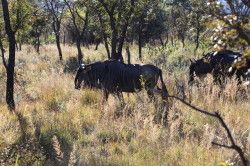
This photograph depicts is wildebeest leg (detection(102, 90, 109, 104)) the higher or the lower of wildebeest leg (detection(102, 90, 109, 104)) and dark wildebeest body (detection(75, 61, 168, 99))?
the lower

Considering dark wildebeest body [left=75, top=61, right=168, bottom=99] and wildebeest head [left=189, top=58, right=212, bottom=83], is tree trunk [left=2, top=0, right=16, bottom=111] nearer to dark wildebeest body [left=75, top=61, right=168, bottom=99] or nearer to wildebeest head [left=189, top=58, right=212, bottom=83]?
dark wildebeest body [left=75, top=61, right=168, bottom=99]

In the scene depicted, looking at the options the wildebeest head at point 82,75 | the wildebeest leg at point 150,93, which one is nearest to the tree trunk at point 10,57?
the wildebeest head at point 82,75

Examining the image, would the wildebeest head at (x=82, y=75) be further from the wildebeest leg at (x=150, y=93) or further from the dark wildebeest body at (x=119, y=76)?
the wildebeest leg at (x=150, y=93)

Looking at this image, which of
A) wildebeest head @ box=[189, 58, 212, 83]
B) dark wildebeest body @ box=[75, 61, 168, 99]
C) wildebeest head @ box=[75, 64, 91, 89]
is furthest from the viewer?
wildebeest head @ box=[189, 58, 212, 83]

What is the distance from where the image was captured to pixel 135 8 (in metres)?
17.7

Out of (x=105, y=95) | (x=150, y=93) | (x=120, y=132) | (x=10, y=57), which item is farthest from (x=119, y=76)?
(x=120, y=132)

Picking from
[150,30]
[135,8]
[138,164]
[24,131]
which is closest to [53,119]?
[24,131]

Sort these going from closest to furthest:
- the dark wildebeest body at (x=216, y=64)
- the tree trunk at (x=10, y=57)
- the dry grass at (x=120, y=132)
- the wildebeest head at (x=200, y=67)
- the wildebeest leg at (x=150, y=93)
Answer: the dry grass at (x=120, y=132), the wildebeest leg at (x=150, y=93), the tree trunk at (x=10, y=57), the dark wildebeest body at (x=216, y=64), the wildebeest head at (x=200, y=67)

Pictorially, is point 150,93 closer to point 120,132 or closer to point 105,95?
point 105,95

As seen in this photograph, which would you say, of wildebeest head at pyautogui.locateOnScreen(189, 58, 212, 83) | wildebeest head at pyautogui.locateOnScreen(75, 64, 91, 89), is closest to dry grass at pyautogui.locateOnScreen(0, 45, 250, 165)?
wildebeest head at pyautogui.locateOnScreen(75, 64, 91, 89)

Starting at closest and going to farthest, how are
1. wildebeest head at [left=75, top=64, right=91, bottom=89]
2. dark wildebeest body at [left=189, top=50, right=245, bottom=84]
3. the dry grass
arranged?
the dry grass, wildebeest head at [left=75, top=64, right=91, bottom=89], dark wildebeest body at [left=189, top=50, right=245, bottom=84]

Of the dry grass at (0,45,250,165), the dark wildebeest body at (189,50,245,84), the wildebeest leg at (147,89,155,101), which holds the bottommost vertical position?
the dry grass at (0,45,250,165)

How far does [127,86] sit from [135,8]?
853 cm

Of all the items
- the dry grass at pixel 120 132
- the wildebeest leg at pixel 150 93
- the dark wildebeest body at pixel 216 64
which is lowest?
the dry grass at pixel 120 132
